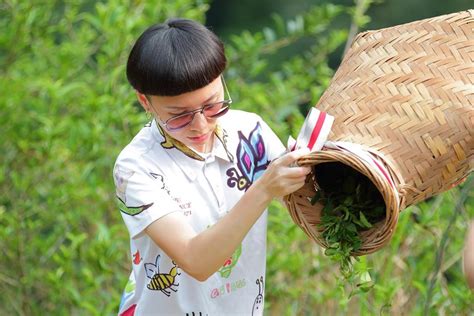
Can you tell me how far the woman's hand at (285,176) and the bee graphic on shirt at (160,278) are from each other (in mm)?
463

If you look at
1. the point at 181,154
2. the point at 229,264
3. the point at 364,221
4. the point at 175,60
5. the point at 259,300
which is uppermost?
the point at 175,60

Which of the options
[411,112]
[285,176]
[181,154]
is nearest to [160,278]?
[181,154]

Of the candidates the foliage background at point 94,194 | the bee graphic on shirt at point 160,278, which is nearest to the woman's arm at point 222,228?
the bee graphic on shirt at point 160,278

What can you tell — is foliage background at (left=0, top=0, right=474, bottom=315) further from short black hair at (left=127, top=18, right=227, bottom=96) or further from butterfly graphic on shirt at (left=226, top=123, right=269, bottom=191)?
short black hair at (left=127, top=18, right=227, bottom=96)

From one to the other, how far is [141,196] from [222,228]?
277 mm

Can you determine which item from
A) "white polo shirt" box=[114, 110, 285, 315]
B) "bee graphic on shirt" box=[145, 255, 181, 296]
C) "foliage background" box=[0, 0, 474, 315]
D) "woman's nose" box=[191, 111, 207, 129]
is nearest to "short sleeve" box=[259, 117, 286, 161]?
"white polo shirt" box=[114, 110, 285, 315]

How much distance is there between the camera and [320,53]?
5.31 meters

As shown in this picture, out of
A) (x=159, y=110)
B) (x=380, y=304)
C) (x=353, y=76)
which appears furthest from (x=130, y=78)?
(x=380, y=304)

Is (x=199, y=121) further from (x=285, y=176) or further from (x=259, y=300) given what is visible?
(x=259, y=300)

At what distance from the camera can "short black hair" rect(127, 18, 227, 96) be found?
282 centimetres

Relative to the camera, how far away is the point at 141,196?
2891 mm

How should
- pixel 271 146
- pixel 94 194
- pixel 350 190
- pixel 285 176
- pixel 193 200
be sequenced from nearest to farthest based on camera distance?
pixel 285 176
pixel 350 190
pixel 193 200
pixel 271 146
pixel 94 194

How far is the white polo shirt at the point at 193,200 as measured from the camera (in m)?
2.92

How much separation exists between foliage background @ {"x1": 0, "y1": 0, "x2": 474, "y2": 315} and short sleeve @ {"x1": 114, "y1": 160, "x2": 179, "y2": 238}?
1224 mm
